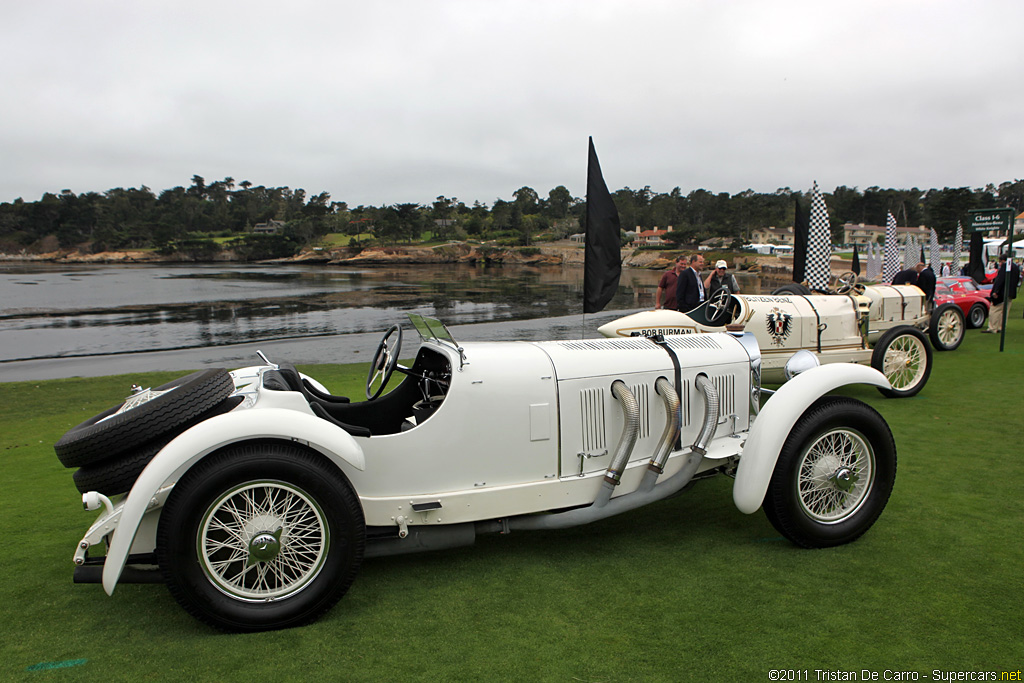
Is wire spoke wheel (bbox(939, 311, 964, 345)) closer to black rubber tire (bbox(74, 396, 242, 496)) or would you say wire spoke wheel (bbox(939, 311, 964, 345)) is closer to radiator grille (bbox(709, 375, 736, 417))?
radiator grille (bbox(709, 375, 736, 417))

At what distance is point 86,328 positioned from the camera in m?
22.5

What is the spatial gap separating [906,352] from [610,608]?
7.50 metres

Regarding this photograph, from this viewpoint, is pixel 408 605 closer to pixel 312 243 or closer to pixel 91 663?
pixel 91 663

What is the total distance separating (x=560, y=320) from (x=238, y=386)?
737 inches

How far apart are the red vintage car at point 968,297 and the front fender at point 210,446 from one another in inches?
644

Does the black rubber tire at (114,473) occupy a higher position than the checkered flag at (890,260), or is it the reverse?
the checkered flag at (890,260)

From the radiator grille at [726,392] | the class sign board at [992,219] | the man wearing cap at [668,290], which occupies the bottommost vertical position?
the radiator grille at [726,392]

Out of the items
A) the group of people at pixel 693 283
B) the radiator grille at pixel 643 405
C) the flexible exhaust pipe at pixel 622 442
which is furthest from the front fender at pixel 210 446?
the group of people at pixel 693 283

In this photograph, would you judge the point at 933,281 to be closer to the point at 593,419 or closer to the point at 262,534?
the point at 593,419

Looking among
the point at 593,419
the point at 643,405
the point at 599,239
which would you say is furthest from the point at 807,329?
the point at 593,419

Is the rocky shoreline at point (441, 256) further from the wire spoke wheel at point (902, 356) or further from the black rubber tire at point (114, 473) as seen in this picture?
the black rubber tire at point (114, 473)

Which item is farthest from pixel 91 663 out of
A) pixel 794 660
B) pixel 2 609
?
pixel 794 660

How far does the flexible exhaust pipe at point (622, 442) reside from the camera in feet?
11.0

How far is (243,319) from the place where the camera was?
79.6 feet
